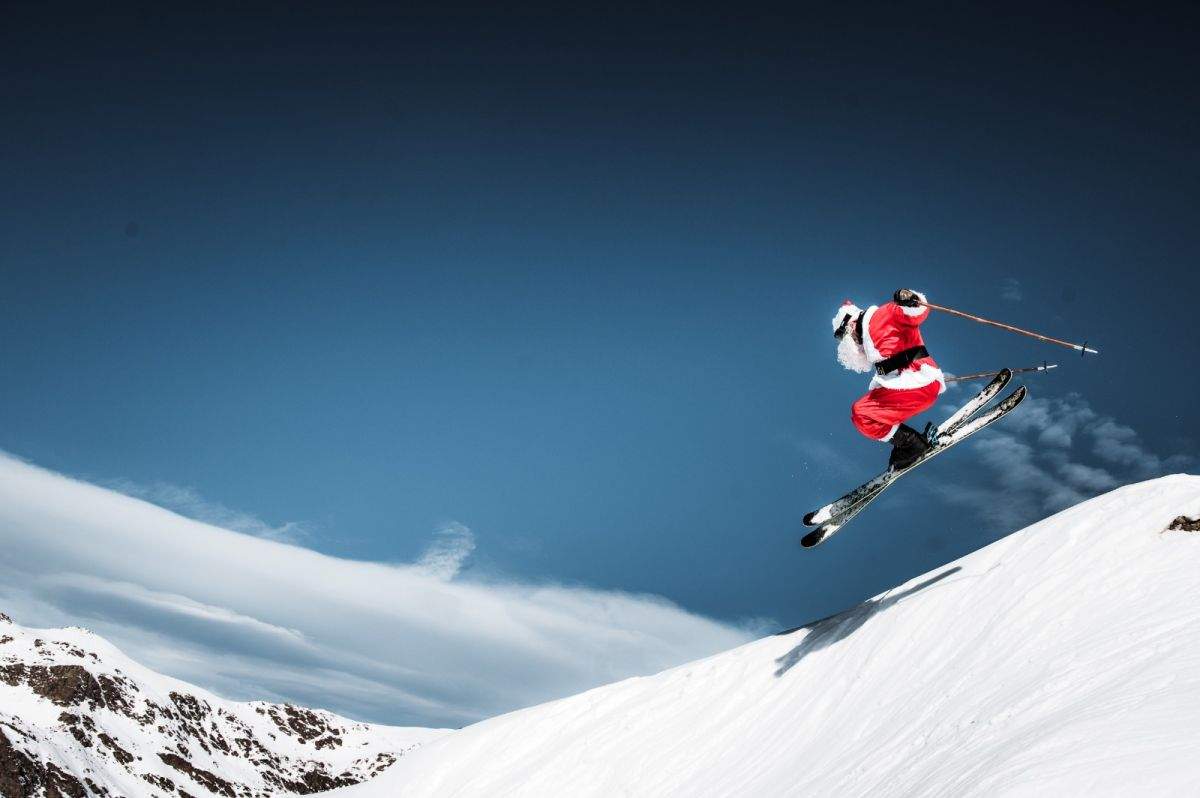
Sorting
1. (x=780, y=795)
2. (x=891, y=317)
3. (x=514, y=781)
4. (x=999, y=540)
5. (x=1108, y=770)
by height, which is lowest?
(x=514, y=781)

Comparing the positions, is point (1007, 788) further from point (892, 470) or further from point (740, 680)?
point (740, 680)

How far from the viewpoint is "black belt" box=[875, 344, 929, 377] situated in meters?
10.2

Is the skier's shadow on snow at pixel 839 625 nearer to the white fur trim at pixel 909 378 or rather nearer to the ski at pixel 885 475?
the ski at pixel 885 475

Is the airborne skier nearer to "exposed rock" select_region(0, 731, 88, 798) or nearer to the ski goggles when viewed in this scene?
the ski goggles

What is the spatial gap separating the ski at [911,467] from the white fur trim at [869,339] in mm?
2335

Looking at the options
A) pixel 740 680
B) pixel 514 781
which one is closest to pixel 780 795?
pixel 740 680

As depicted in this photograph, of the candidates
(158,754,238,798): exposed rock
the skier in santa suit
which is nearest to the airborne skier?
the skier in santa suit

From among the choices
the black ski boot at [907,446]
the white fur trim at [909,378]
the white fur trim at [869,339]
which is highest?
the white fur trim at [869,339]

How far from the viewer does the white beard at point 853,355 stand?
10398mm

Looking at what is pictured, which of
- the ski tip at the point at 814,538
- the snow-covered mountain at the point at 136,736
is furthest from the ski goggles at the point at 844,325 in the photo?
the snow-covered mountain at the point at 136,736

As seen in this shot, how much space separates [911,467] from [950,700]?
3.67 metres

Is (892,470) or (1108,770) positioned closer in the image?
(1108,770)

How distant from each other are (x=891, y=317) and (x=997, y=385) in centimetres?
310

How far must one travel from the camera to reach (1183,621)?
25.2 feet
